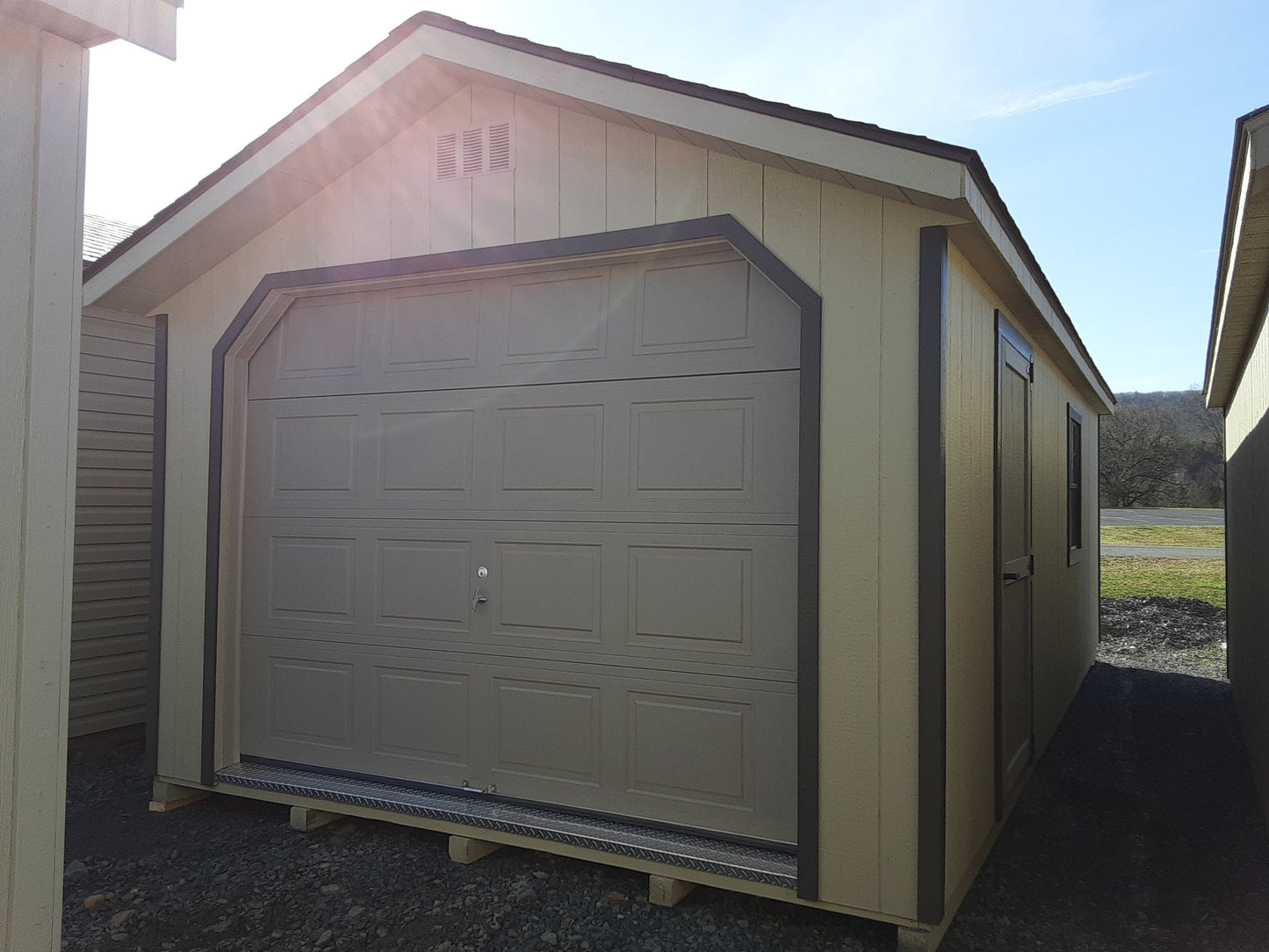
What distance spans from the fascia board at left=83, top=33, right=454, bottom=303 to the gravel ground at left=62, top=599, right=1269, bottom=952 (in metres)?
2.87

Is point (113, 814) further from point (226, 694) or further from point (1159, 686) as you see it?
point (1159, 686)

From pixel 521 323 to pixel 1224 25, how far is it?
406 cm

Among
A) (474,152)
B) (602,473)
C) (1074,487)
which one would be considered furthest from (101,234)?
(1074,487)

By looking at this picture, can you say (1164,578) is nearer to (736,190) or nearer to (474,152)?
(736,190)

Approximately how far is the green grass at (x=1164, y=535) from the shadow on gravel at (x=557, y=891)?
763 inches

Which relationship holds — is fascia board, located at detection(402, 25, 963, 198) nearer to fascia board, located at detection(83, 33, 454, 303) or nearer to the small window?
fascia board, located at detection(83, 33, 454, 303)

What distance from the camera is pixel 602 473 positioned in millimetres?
4055

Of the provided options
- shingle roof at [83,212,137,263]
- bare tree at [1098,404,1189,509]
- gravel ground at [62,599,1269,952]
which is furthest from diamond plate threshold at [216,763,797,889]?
bare tree at [1098,404,1189,509]

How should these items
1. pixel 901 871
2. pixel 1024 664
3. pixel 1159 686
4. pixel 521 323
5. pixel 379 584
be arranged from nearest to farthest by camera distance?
pixel 901 871
pixel 521 323
pixel 379 584
pixel 1024 664
pixel 1159 686

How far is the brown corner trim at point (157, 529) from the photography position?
483 cm

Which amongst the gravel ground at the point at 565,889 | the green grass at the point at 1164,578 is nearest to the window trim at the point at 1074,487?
the gravel ground at the point at 565,889

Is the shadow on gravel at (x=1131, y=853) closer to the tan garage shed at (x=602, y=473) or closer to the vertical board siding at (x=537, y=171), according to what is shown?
the tan garage shed at (x=602, y=473)

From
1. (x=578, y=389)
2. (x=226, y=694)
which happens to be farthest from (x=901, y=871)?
(x=226, y=694)

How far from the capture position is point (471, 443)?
436cm
